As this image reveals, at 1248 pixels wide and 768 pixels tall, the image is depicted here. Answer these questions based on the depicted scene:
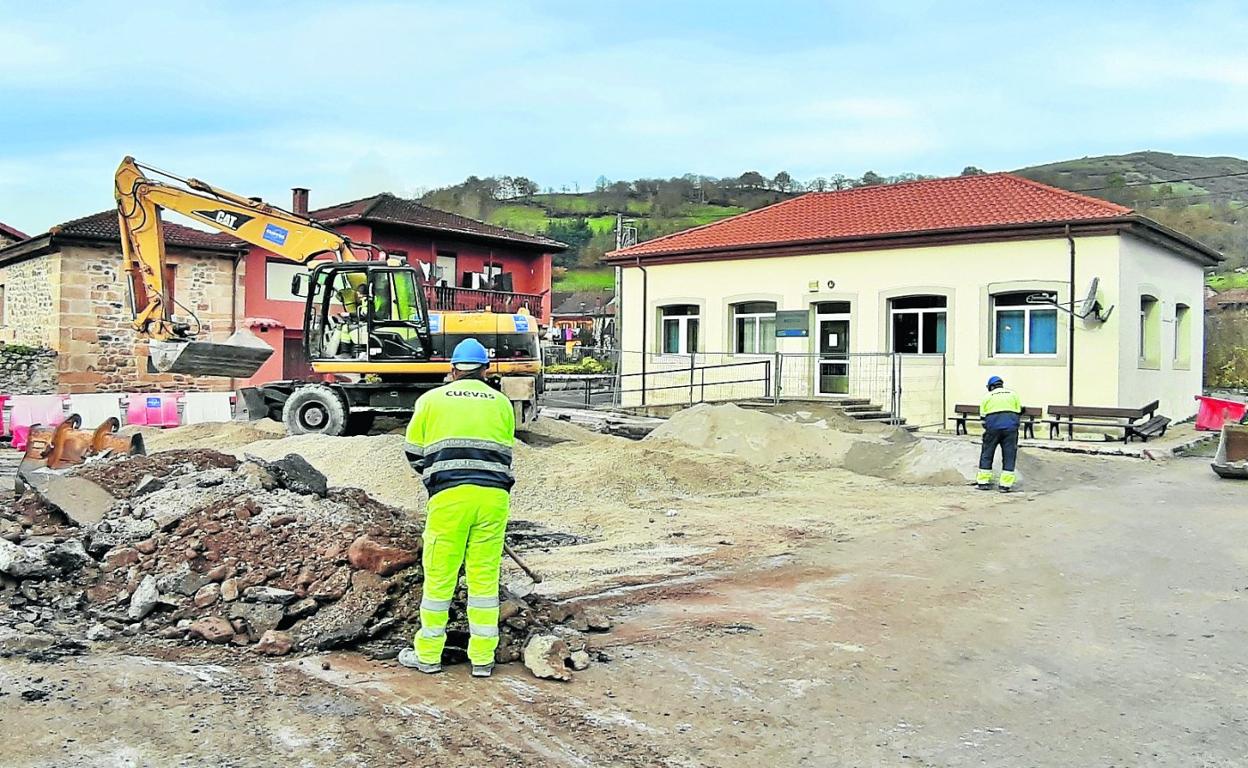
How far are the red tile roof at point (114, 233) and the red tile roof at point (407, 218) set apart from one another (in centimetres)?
441

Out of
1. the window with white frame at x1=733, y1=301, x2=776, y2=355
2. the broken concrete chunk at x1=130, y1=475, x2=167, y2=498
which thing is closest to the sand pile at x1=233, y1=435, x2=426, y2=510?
the broken concrete chunk at x1=130, y1=475, x2=167, y2=498

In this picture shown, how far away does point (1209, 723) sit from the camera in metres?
5.32

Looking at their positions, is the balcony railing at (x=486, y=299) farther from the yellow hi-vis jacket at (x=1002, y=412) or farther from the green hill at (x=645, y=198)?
the green hill at (x=645, y=198)

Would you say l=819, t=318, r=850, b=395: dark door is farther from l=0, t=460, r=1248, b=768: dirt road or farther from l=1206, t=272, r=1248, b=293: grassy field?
l=1206, t=272, r=1248, b=293: grassy field

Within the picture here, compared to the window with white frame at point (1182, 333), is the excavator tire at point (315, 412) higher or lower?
lower

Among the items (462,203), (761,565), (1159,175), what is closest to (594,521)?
(761,565)

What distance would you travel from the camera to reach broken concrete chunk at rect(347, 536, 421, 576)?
259 inches

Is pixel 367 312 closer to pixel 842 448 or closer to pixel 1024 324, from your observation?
pixel 842 448

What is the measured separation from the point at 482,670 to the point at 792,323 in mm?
19980

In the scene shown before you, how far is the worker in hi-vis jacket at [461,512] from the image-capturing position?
584cm

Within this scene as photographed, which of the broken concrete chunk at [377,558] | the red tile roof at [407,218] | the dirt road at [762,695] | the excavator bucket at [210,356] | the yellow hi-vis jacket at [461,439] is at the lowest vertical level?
the dirt road at [762,695]

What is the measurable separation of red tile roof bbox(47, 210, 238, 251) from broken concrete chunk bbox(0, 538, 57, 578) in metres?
19.3

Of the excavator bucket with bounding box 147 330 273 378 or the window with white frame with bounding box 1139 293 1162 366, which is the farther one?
the window with white frame with bounding box 1139 293 1162 366

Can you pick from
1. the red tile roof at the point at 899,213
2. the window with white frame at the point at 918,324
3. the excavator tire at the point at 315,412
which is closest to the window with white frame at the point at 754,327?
the red tile roof at the point at 899,213
